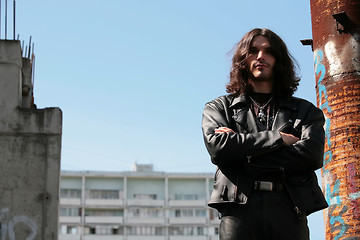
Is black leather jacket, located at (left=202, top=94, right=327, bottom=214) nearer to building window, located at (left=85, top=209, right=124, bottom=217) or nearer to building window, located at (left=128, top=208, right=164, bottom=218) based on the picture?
building window, located at (left=128, top=208, right=164, bottom=218)

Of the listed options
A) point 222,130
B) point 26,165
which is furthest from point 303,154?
point 26,165

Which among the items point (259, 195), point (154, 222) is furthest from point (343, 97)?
point (154, 222)

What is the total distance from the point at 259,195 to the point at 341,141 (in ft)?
18.9

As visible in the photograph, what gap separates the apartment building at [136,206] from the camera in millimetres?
80438

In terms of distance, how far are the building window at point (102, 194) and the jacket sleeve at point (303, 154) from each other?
263ft

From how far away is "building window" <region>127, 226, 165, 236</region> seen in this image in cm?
8044

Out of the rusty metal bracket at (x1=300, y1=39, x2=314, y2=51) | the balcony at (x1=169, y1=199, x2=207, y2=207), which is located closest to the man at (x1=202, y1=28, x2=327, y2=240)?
the rusty metal bracket at (x1=300, y1=39, x2=314, y2=51)

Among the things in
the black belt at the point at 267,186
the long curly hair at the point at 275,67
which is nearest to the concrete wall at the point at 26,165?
the long curly hair at the point at 275,67

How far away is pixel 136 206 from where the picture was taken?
8244 cm

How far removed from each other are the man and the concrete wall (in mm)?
8424

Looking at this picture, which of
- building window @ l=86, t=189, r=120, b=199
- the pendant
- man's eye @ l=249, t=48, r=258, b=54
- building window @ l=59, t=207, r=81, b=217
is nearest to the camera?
the pendant

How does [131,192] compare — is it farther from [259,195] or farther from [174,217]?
[259,195]

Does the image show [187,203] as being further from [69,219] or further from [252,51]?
[252,51]

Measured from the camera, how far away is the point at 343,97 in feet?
30.5
